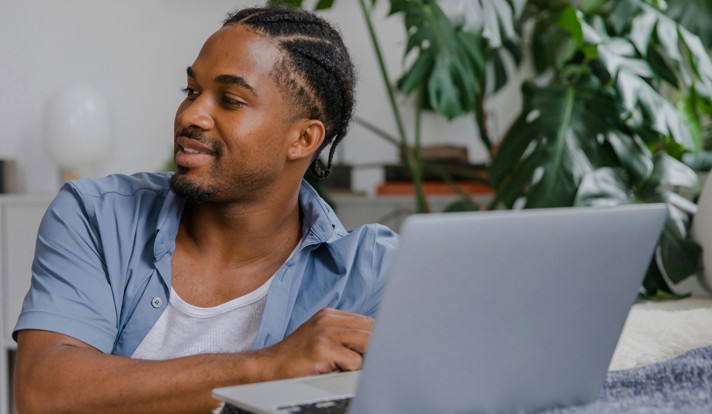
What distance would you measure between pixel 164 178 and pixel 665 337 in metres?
0.79

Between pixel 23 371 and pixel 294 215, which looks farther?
pixel 294 215

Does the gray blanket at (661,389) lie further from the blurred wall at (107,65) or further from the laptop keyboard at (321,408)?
the blurred wall at (107,65)

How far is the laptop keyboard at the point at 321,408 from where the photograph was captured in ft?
2.79

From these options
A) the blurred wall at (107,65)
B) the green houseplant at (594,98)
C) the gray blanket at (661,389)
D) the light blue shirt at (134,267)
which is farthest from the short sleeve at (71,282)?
the blurred wall at (107,65)

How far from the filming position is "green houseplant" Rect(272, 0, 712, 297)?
7.59ft

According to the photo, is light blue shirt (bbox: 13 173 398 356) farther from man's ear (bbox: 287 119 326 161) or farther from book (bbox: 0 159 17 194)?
book (bbox: 0 159 17 194)

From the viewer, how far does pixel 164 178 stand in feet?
4.97

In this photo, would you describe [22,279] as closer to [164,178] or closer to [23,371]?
[164,178]

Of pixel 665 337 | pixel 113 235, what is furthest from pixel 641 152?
pixel 113 235

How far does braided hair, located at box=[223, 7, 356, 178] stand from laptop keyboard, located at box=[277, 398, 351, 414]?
63 centimetres

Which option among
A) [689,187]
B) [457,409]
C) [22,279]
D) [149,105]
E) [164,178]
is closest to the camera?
[457,409]

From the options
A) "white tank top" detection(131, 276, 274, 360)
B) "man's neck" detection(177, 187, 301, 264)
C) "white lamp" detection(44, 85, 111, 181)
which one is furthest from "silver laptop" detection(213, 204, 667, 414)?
"white lamp" detection(44, 85, 111, 181)

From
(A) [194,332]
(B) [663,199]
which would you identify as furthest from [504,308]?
(B) [663,199]

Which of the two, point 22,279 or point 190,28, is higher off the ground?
point 190,28
